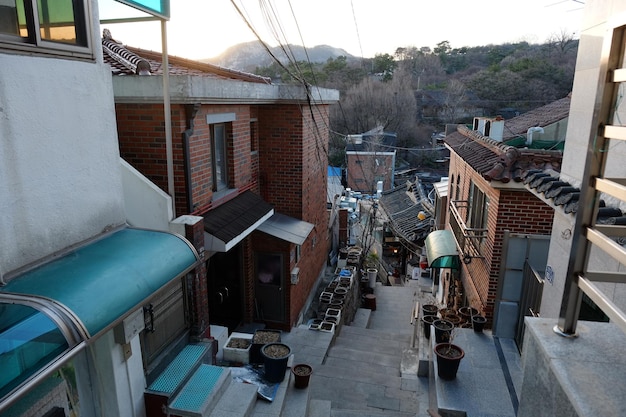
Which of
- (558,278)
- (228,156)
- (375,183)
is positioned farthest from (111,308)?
(375,183)

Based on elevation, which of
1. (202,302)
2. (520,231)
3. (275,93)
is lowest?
(202,302)

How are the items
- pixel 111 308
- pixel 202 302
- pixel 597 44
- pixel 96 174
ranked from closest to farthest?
pixel 111 308 < pixel 96 174 < pixel 597 44 < pixel 202 302

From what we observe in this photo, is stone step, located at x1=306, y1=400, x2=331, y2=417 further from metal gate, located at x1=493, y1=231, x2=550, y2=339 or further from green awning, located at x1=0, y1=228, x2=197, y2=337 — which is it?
metal gate, located at x1=493, y1=231, x2=550, y2=339

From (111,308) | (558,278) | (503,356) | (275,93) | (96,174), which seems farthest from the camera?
(275,93)

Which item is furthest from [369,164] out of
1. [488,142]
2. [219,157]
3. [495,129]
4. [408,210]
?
[219,157]

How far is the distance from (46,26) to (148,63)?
8.53 feet

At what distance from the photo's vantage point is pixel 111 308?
3.44m

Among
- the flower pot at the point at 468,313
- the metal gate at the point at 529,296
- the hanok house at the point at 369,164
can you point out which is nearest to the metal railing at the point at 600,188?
the metal gate at the point at 529,296

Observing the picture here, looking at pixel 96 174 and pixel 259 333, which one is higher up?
pixel 96 174

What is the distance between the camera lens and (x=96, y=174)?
4.52 meters

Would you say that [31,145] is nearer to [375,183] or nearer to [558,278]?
[558,278]

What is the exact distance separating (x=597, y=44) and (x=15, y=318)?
700 centimetres

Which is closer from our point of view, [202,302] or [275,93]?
[202,302]

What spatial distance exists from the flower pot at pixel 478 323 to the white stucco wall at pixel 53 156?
766 cm
